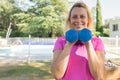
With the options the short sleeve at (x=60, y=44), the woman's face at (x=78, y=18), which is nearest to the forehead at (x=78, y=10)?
the woman's face at (x=78, y=18)

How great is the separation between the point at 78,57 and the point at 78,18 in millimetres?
241

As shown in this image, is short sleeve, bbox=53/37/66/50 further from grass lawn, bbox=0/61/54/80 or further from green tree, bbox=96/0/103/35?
green tree, bbox=96/0/103/35

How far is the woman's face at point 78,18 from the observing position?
169 cm

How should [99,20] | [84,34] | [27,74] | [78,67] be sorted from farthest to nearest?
1. [99,20]
2. [27,74]
3. [78,67]
4. [84,34]

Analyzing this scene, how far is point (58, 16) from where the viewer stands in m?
29.6

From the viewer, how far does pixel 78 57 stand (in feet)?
5.46

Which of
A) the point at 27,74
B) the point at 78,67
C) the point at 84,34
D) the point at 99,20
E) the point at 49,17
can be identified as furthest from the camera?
the point at 99,20

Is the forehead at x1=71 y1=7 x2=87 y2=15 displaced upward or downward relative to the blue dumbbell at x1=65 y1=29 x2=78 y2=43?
upward

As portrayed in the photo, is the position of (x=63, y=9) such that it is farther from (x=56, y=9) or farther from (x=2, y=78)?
(x=2, y=78)

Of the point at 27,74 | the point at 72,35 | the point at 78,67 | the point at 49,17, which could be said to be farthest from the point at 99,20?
the point at 72,35

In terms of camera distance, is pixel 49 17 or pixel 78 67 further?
pixel 49 17

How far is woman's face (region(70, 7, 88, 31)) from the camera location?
1.69m

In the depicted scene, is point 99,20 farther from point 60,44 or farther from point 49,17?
point 60,44

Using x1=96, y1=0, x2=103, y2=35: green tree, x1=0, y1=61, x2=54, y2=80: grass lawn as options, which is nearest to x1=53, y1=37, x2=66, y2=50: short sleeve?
x1=0, y1=61, x2=54, y2=80: grass lawn
